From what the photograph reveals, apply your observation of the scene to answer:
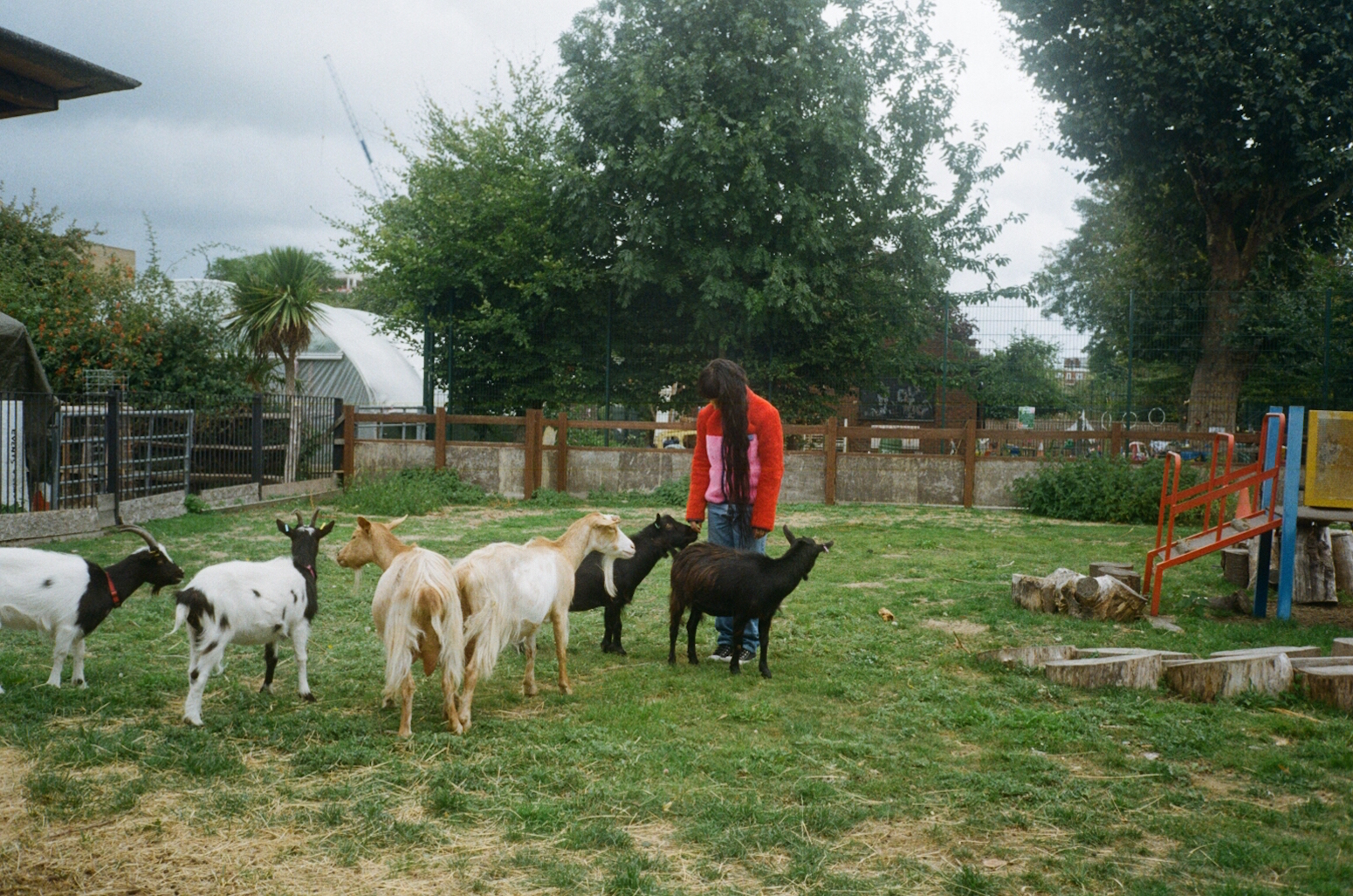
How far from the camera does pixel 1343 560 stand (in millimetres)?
9789

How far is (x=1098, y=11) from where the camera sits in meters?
18.2

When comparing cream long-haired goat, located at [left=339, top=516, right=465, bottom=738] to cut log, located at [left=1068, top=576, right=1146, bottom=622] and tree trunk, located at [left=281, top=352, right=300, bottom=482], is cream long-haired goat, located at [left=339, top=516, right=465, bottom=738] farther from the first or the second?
tree trunk, located at [left=281, top=352, right=300, bottom=482]

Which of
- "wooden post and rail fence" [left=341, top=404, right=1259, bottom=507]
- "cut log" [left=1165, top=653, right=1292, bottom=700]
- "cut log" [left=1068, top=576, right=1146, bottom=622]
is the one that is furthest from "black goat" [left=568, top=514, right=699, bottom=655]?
"wooden post and rail fence" [left=341, top=404, right=1259, bottom=507]

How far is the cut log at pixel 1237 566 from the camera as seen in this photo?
956 cm

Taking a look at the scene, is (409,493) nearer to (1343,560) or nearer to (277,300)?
(277,300)

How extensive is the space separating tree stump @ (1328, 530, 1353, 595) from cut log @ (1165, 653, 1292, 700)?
15.6 feet

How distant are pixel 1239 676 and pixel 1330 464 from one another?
3582 mm

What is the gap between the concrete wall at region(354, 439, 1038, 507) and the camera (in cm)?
1675

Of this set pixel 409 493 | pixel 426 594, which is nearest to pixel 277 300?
pixel 409 493

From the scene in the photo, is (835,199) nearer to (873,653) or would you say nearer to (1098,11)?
(1098,11)

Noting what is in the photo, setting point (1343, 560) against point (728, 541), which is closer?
point (728, 541)

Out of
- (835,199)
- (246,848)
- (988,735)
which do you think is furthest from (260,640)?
(835,199)

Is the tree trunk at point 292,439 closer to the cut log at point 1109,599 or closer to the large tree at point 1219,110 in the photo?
the cut log at point 1109,599

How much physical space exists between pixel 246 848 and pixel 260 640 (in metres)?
1.96
